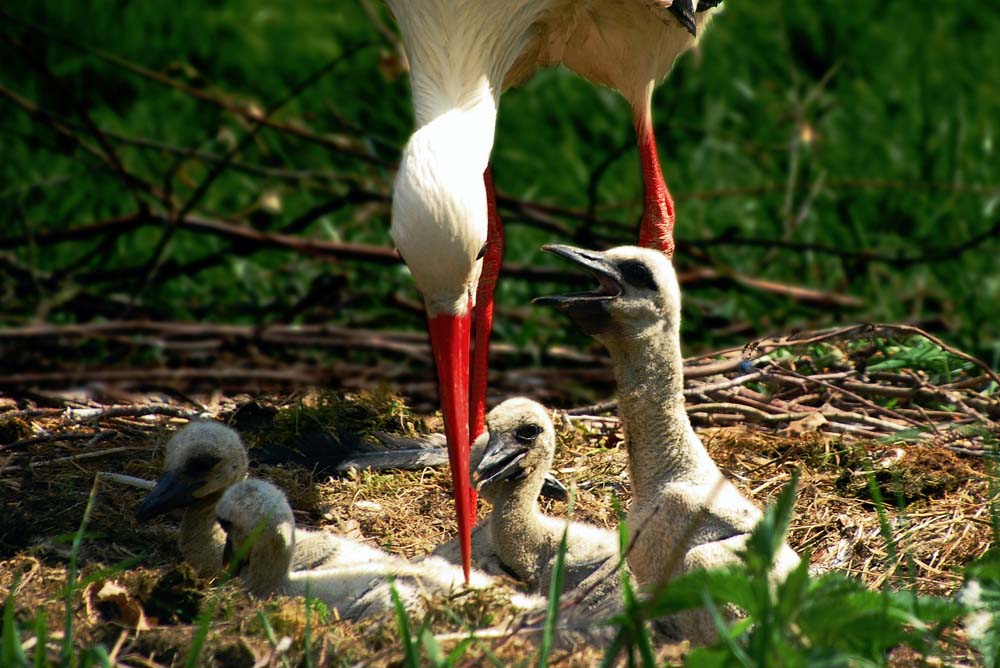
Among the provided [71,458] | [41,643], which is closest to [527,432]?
[41,643]

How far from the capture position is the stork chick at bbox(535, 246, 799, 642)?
9.78 feet

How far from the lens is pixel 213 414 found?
4336 millimetres

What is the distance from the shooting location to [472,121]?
140 inches

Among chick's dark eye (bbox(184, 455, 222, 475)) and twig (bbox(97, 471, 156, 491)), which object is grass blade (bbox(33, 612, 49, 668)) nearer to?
chick's dark eye (bbox(184, 455, 222, 475))

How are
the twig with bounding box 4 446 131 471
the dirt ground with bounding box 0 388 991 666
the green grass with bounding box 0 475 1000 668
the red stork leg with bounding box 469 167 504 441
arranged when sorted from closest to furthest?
the green grass with bounding box 0 475 1000 668 → the dirt ground with bounding box 0 388 991 666 → the twig with bounding box 4 446 131 471 → the red stork leg with bounding box 469 167 504 441

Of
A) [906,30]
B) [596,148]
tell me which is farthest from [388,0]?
[906,30]

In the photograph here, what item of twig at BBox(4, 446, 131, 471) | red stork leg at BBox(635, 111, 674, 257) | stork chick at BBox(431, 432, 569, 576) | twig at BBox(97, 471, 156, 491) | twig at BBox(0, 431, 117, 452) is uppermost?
red stork leg at BBox(635, 111, 674, 257)

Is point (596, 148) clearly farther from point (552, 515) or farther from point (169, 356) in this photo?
point (552, 515)

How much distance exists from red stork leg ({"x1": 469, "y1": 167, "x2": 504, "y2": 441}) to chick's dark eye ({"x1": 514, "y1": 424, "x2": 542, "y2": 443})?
711 millimetres

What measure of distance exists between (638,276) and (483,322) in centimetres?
122

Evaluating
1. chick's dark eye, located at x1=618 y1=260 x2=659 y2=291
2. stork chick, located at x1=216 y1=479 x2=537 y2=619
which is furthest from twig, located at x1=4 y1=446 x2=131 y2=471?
chick's dark eye, located at x1=618 y1=260 x2=659 y2=291

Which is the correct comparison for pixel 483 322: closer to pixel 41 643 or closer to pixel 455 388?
pixel 455 388

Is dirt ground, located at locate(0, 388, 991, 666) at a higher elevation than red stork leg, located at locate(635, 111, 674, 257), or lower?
lower

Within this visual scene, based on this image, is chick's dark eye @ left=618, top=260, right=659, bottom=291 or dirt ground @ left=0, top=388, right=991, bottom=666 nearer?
dirt ground @ left=0, top=388, right=991, bottom=666
